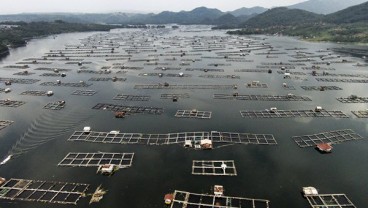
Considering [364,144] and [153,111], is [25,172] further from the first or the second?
[364,144]

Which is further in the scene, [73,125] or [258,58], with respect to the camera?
[258,58]

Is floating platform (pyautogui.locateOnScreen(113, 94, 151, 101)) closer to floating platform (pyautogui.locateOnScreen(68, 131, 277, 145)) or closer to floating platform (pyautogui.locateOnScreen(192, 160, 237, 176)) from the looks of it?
floating platform (pyautogui.locateOnScreen(68, 131, 277, 145))

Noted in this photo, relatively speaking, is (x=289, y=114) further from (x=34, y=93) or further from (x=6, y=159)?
(x=34, y=93)

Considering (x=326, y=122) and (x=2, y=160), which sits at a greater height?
(x=326, y=122)

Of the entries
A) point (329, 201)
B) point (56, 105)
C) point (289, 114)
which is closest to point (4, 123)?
point (56, 105)

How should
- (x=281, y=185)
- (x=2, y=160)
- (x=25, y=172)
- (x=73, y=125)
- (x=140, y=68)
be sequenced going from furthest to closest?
1. (x=140, y=68)
2. (x=73, y=125)
3. (x=2, y=160)
4. (x=25, y=172)
5. (x=281, y=185)

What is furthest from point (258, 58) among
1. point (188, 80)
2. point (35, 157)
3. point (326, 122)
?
point (35, 157)
